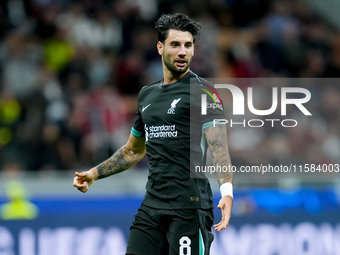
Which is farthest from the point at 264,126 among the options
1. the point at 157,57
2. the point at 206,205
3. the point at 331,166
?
the point at 206,205

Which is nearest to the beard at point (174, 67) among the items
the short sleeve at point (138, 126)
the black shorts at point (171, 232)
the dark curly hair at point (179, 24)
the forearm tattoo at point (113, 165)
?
the dark curly hair at point (179, 24)

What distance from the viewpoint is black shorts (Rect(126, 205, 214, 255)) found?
5.21 meters

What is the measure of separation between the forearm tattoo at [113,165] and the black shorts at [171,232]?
0.64 meters

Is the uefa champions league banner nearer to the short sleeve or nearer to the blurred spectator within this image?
the blurred spectator

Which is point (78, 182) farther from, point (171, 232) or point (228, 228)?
point (228, 228)

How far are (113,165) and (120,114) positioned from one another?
4308mm

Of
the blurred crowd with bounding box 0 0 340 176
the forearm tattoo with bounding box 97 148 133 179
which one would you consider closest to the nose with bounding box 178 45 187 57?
the forearm tattoo with bounding box 97 148 133 179

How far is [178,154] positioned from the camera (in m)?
5.31

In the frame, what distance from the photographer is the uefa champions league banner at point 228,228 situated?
29.4 ft

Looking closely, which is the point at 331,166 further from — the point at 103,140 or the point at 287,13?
the point at 287,13

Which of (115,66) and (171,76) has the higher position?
(115,66)

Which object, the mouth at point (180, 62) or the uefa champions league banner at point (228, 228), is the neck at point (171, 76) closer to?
the mouth at point (180, 62)

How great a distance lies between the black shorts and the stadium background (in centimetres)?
375

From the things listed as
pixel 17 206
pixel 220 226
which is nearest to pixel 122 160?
pixel 220 226
